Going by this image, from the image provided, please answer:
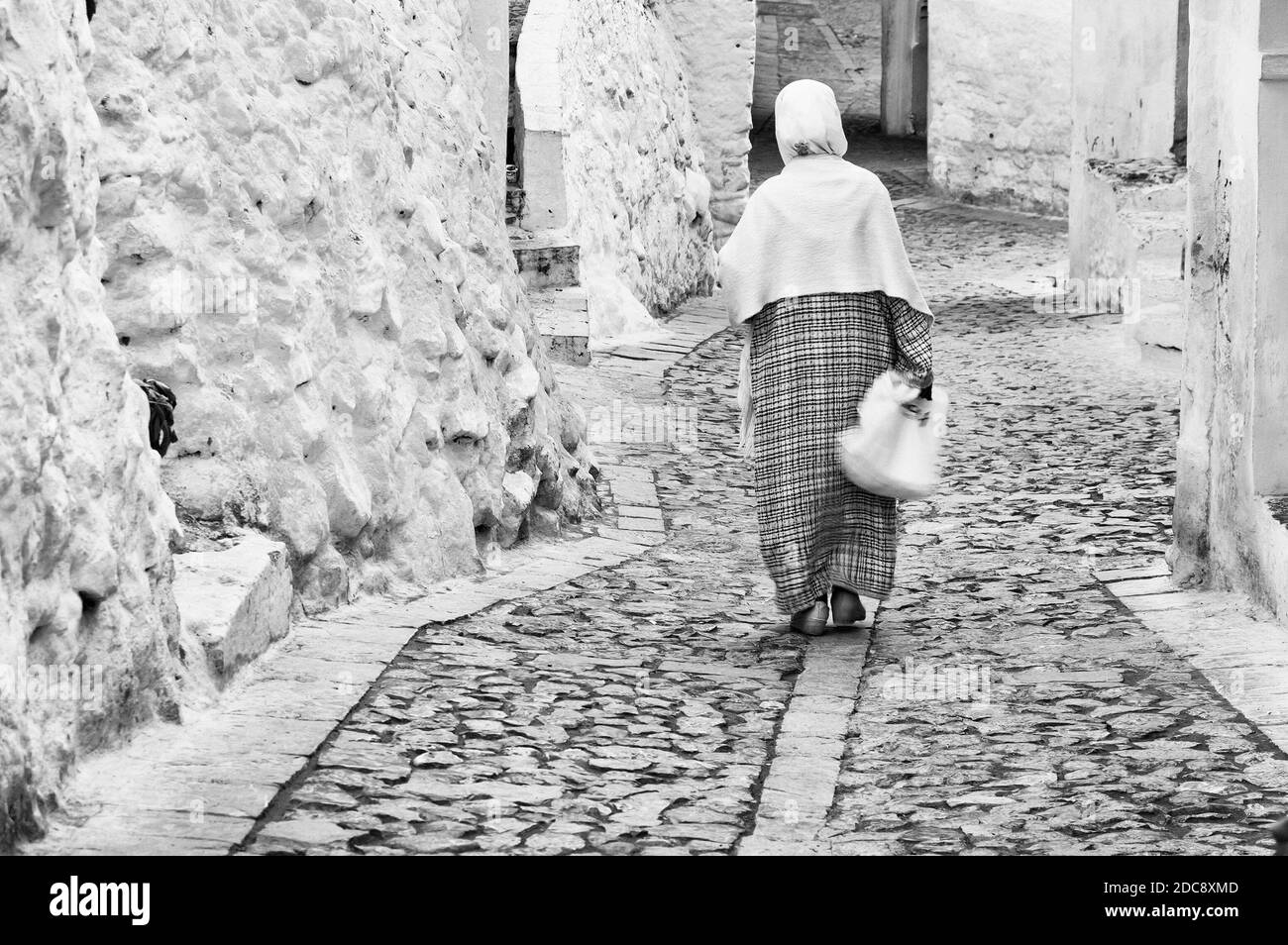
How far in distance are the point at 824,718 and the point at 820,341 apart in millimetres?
1461

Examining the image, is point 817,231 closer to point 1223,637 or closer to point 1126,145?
point 1223,637

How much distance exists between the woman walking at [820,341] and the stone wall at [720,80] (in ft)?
33.1

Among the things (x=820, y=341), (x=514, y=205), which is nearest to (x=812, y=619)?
(x=820, y=341)

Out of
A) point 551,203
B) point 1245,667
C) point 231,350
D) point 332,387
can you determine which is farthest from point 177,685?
point 551,203

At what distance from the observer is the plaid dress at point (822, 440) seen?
5.94 metres

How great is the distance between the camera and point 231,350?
5430 mm

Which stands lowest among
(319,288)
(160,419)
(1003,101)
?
(160,419)

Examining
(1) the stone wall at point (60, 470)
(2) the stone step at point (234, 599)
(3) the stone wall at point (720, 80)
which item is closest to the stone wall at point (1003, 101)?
(3) the stone wall at point (720, 80)

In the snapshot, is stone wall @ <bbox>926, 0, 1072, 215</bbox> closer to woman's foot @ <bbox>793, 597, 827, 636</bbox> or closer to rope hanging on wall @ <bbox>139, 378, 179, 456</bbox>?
woman's foot @ <bbox>793, 597, 827, 636</bbox>

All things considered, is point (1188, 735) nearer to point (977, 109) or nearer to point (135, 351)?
point (135, 351)

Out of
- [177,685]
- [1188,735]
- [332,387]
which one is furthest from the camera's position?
[332,387]

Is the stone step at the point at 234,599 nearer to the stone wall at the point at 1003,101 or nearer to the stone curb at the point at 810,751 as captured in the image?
the stone curb at the point at 810,751

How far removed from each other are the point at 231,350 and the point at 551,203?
21.6 feet

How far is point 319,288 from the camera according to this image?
5957 mm
